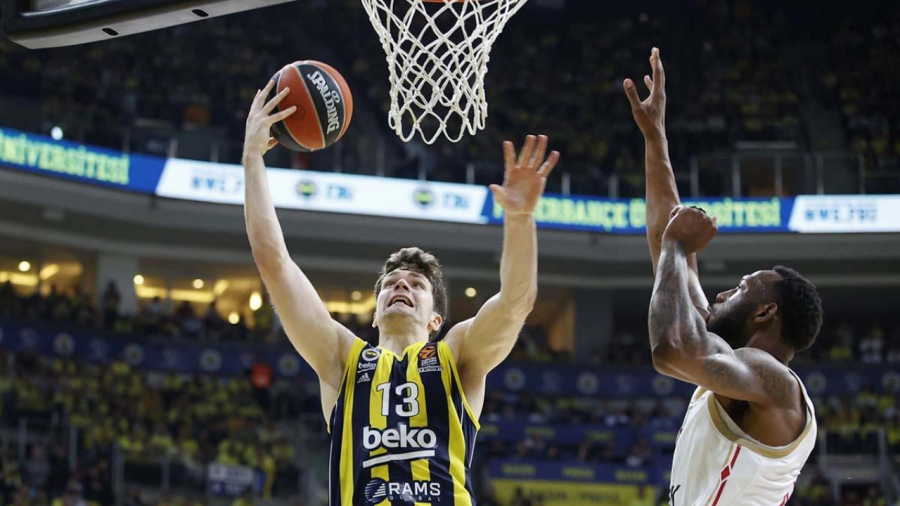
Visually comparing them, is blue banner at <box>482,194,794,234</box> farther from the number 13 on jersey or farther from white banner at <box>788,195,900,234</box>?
the number 13 on jersey

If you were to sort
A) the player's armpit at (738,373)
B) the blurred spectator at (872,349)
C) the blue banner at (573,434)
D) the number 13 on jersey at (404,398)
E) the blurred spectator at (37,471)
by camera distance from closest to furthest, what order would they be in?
the player's armpit at (738,373)
the number 13 on jersey at (404,398)
the blurred spectator at (37,471)
the blue banner at (573,434)
the blurred spectator at (872,349)

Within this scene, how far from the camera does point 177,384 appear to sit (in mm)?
17766

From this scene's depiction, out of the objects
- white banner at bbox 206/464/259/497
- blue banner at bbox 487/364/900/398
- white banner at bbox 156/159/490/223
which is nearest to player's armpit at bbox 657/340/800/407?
white banner at bbox 206/464/259/497

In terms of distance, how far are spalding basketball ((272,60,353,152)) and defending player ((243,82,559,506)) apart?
0.13 m

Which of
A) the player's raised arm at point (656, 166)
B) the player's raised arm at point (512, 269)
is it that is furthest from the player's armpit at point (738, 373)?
the player's raised arm at point (656, 166)

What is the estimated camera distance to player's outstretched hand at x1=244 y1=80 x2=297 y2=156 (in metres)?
3.89

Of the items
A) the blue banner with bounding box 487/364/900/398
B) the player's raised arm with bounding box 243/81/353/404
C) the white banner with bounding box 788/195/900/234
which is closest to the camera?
the player's raised arm with bounding box 243/81/353/404

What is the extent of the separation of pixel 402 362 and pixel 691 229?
3.87ft

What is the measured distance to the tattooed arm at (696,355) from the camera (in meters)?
2.98

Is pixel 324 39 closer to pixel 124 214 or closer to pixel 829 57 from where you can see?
pixel 124 214

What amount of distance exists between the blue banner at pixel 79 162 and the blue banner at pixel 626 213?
18.1ft

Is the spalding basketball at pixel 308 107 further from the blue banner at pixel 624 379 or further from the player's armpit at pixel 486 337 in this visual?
the blue banner at pixel 624 379

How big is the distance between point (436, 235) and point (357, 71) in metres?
4.21

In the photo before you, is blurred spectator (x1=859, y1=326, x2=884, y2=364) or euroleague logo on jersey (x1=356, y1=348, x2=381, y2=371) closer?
euroleague logo on jersey (x1=356, y1=348, x2=381, y2=371)
